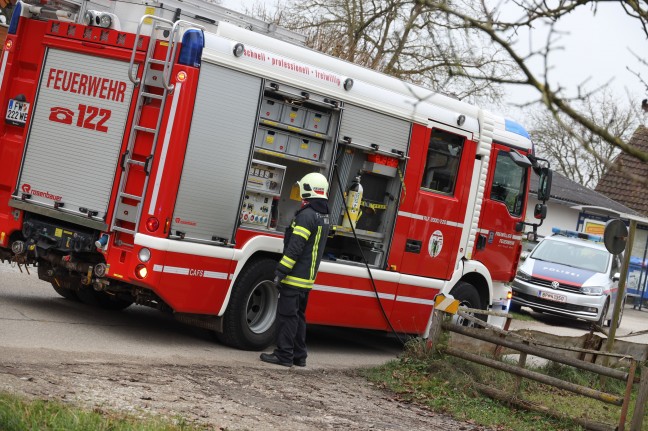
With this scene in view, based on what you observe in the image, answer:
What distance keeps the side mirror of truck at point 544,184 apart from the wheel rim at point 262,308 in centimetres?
472

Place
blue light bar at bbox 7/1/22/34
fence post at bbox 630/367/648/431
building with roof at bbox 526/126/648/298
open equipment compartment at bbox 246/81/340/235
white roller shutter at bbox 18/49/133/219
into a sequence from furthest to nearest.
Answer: building with roof at bbox 526/126/648/298, blue light bar at bbox 7/1/22/34, open equipment compartment at bbox 246/81/340/235, white roller shutter at bbox 18/49/133/219, fence post at bbox 630/367/648/431

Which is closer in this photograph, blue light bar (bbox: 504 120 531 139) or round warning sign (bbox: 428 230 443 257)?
round warning sign (bbox: 428 230 443 257)

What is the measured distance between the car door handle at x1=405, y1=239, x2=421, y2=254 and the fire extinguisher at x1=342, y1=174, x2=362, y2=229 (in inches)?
38.1

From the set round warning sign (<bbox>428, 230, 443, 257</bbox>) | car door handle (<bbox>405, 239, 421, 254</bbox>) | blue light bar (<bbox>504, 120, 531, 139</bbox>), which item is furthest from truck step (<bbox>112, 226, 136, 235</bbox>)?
blue light bar (<bbox>504, 120, 531, 139</bbox>)

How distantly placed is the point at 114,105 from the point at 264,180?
5.49ft

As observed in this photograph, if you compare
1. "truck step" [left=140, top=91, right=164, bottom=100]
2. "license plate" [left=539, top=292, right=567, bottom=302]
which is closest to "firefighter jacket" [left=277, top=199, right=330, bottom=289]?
"truck step" [left=140, top=91, right=164, bottom=100]

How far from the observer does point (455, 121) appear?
13047 mm

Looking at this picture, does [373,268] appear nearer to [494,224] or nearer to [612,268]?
[494,224]

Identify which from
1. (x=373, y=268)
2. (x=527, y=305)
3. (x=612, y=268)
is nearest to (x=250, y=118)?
(x=373, y=268)

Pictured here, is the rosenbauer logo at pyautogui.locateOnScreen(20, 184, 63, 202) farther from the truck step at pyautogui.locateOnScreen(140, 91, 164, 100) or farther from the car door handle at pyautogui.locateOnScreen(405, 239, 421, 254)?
the car door handle at pyautogui.locateOnScreen(405, 239, 421, 254)

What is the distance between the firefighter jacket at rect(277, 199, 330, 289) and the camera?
1043 centimetres

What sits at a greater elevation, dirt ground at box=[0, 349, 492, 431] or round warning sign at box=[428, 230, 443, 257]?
round warning sign at box=[428, 230, 443, 257]

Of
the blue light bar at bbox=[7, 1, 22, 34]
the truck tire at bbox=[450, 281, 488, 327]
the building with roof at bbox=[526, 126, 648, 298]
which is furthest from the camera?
the building with roof at bbox=[526, 126, 648, 298]

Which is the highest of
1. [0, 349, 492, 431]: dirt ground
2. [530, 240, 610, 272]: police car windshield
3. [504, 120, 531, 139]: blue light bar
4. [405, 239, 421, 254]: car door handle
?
[504, 120, 531, 139]: blue light bar
